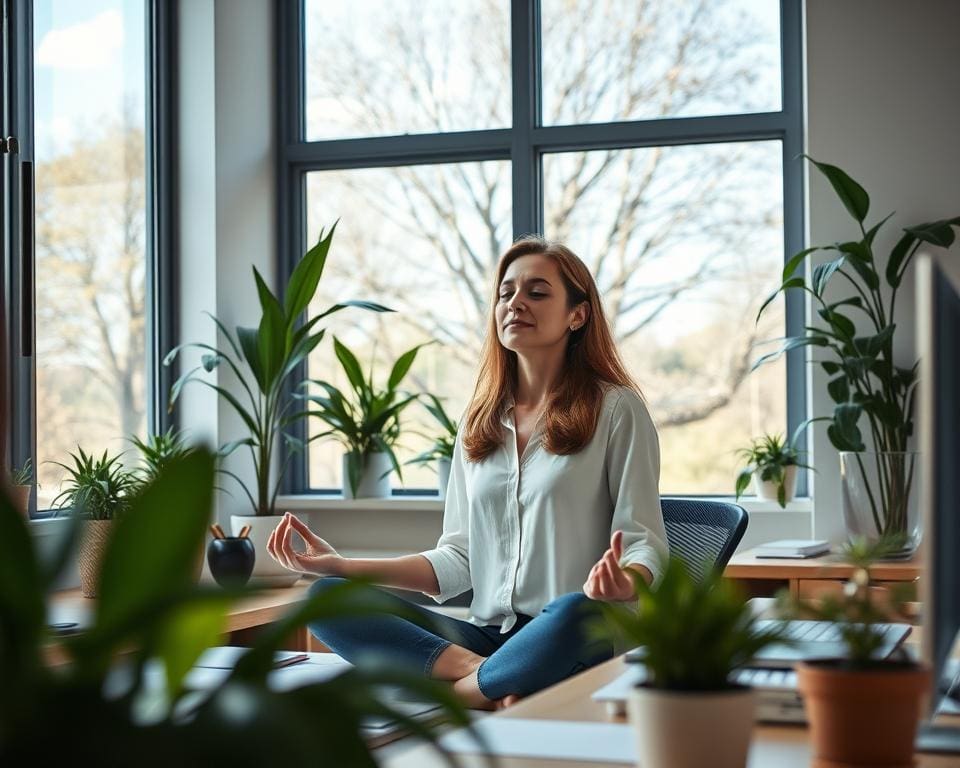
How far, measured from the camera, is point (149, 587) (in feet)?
1.65

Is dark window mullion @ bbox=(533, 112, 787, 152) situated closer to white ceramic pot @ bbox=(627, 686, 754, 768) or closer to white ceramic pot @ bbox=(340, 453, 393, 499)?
white ceramic pot @ bbox=(340, 453, 393, 499)

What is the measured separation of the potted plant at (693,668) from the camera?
894 mm

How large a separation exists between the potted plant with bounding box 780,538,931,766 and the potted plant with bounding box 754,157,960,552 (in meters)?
2.42

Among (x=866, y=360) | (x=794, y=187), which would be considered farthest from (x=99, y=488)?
(x=794, y=187)

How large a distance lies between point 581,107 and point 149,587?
404 cm

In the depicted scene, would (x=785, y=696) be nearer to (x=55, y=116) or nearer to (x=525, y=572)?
(x=525, y=572)

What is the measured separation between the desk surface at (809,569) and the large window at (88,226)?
6.64ft

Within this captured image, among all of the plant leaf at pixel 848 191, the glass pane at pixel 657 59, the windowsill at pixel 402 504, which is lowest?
the windowsill at pixel 402 504

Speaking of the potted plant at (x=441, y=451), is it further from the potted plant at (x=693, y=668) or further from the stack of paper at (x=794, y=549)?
the potted plant at (x=693, y=668)

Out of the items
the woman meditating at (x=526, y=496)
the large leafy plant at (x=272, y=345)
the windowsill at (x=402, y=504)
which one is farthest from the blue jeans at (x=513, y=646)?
the windowsill at (x=402, y=504)

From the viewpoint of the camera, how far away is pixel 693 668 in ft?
2.99

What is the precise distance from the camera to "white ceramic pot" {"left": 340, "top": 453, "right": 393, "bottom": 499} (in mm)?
4250

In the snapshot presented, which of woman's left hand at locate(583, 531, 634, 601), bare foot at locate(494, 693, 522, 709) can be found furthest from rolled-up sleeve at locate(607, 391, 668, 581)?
woman's left hand at locate(583, 531, 634, 601)

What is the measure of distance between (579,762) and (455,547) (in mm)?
1843
